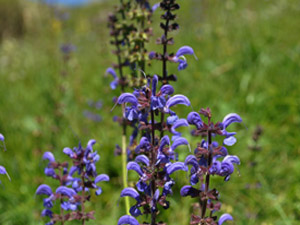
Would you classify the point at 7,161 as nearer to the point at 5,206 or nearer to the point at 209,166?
the point at 5,206

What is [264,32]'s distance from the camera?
6.31 meters

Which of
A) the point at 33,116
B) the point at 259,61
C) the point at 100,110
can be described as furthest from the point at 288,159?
the point at 33,116

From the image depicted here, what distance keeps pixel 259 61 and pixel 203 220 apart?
444cm

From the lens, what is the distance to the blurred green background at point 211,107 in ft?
10.6

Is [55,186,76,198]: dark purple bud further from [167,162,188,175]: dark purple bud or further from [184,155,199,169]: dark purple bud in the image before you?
[184,155,199,169]: dark purple bud

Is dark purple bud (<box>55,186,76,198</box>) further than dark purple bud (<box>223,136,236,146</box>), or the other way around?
dark purple bud (<box>55,186,76,198</box>)

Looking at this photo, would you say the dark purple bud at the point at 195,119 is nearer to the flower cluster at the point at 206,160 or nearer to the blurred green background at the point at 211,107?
the flower cluster at the point at 206,160

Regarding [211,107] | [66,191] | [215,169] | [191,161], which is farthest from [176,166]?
[211,107]

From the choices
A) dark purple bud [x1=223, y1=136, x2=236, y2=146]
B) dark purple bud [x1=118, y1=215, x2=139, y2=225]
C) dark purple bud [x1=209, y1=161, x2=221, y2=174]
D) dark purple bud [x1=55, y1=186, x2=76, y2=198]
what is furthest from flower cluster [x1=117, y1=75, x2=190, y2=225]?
dark purple bud [x1=55, y1=186, x2=76, y2=198]

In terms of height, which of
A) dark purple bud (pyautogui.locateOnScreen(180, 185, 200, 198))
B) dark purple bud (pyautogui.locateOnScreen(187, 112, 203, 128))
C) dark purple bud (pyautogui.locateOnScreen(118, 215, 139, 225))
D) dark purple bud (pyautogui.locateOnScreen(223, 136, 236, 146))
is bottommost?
dark purple bud (pyautogui.locateOnScreen(118, 215, 139, 225))

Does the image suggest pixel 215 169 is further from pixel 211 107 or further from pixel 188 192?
pixel 211 107

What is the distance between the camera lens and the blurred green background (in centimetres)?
324

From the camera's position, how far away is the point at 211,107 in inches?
175

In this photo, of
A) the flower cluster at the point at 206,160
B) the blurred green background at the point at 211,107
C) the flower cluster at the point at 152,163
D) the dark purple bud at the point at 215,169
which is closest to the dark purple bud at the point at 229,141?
the flower cluster at the point at 206,160
